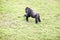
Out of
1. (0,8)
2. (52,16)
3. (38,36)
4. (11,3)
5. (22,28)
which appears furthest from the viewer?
(11,3)

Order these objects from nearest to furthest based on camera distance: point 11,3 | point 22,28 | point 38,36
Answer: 1. point 38,36
2. point 22,28
3. point 11,3

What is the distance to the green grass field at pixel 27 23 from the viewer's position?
4367 mm

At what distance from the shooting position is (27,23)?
498 centimetres

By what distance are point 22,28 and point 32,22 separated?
0.48 m

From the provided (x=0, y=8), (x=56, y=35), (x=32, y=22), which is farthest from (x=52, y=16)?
(x=0, y=8)

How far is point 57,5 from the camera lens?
670 cm

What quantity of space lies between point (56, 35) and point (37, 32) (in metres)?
0.46

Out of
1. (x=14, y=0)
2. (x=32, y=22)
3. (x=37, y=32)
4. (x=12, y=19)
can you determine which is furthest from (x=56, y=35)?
(x=14, y=0)

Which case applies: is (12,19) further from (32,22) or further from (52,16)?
(52,16)

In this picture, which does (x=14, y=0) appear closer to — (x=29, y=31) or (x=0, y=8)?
(x=0, y=8)

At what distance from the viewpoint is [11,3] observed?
6574 mm

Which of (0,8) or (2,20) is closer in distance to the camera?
(2,20)

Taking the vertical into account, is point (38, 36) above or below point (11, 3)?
below

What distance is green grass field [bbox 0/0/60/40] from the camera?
437cm
